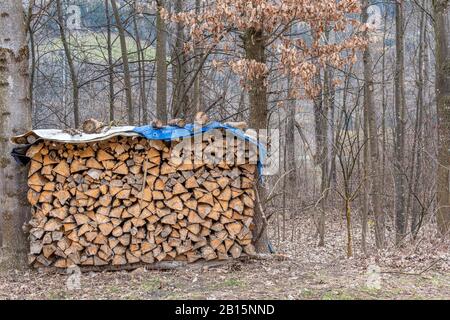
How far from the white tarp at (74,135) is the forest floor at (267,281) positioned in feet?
5.45

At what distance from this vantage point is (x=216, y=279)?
5941mm

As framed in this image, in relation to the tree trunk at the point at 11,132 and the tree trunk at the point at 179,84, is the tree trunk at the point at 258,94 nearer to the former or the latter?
the tree trunk at the point at 11,132

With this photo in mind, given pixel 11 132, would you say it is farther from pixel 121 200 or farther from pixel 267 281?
pixel 267 281

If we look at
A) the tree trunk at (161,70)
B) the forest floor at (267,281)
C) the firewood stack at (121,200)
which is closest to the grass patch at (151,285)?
the forest floor at (267,281)

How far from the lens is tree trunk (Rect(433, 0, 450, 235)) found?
9.17m

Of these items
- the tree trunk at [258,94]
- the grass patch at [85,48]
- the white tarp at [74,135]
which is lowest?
the white tarp at [74,135]

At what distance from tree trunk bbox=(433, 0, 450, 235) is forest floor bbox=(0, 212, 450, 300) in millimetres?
2277

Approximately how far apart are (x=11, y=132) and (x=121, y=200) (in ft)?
5.50

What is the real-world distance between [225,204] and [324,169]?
1009 cm

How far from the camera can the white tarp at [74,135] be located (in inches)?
245

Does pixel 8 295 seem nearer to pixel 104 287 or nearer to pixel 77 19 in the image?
pixel 104 287

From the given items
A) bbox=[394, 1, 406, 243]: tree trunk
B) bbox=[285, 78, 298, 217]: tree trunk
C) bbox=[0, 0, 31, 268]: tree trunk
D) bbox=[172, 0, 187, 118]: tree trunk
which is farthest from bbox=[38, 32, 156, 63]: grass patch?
bbox=[394, 1, 406, 243]: tree trunk

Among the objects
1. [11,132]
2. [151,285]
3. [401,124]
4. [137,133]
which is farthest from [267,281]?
[401,124]
